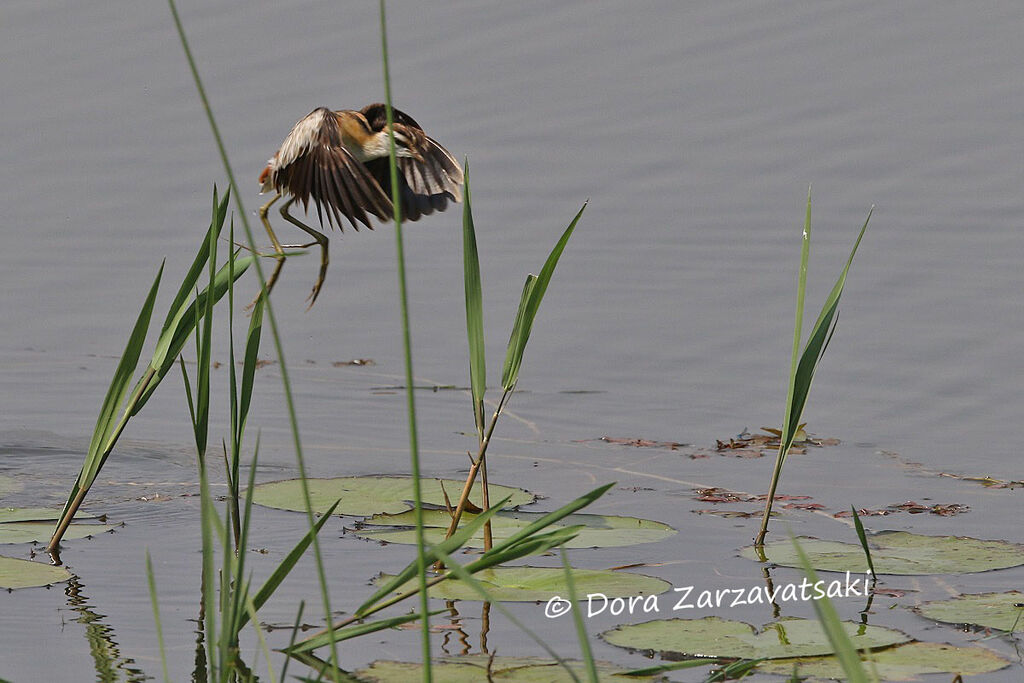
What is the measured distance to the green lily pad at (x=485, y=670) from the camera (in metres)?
3.03

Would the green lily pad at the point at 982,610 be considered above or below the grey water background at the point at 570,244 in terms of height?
below

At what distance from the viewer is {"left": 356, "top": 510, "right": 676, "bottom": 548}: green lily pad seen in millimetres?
4047

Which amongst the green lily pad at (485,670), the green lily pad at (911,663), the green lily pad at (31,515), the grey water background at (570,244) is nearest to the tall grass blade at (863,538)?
the green lily pad at (911,663)

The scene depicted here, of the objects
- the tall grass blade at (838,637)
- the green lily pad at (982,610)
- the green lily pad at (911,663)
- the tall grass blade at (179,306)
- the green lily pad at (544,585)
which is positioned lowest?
the green lily pad at (911,663)

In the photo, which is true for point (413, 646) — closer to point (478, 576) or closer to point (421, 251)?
point (478, 576)

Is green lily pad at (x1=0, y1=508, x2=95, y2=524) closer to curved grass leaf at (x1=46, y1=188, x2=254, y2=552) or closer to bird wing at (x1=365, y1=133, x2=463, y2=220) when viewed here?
curved grass leaf at (x1=46, y1=188, x2=254, y2=552)

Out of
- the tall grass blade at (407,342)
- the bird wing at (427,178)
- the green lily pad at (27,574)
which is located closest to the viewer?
the tall grass blade at (407,342)

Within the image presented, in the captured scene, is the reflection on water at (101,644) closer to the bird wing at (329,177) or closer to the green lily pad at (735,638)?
the green lily pad at (735,638)

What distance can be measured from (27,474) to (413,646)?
2.04 m

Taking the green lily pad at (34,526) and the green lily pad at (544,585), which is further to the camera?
the green lily pad at (34,526)

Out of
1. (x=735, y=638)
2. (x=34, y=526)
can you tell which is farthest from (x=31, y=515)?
(x=735, y=638)

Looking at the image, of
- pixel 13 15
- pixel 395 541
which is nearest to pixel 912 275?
pixel 395 541

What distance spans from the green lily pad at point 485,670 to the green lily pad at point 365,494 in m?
1.16

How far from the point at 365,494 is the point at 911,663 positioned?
186 cm
